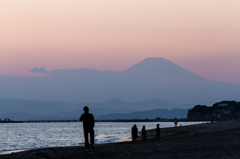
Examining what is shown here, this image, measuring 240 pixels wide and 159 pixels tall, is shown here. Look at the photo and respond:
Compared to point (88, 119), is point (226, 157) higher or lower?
lower

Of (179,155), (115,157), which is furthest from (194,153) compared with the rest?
(115,157)

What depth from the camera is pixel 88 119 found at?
1683 cm

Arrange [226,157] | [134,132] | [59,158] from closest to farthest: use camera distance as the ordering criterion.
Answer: [226,157]
[59,158]
[134,132]

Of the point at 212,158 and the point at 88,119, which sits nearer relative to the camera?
the point at 212,158

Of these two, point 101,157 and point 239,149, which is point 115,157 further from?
point 239,149

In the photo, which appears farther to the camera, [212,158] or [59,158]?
[59,158]

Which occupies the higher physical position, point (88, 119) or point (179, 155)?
point (88, 119)

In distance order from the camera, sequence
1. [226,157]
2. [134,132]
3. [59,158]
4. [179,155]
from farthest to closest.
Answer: [134,132]
[59,158]
[179,155]
[226,157]

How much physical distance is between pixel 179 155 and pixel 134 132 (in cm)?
1478

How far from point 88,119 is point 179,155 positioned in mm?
4449

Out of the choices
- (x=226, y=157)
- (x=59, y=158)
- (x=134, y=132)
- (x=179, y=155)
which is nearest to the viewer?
(x=226, y=157)

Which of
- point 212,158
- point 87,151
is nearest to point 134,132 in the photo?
point 87,151

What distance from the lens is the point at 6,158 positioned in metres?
16.8

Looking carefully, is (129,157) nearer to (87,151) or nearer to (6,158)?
(87,151)
